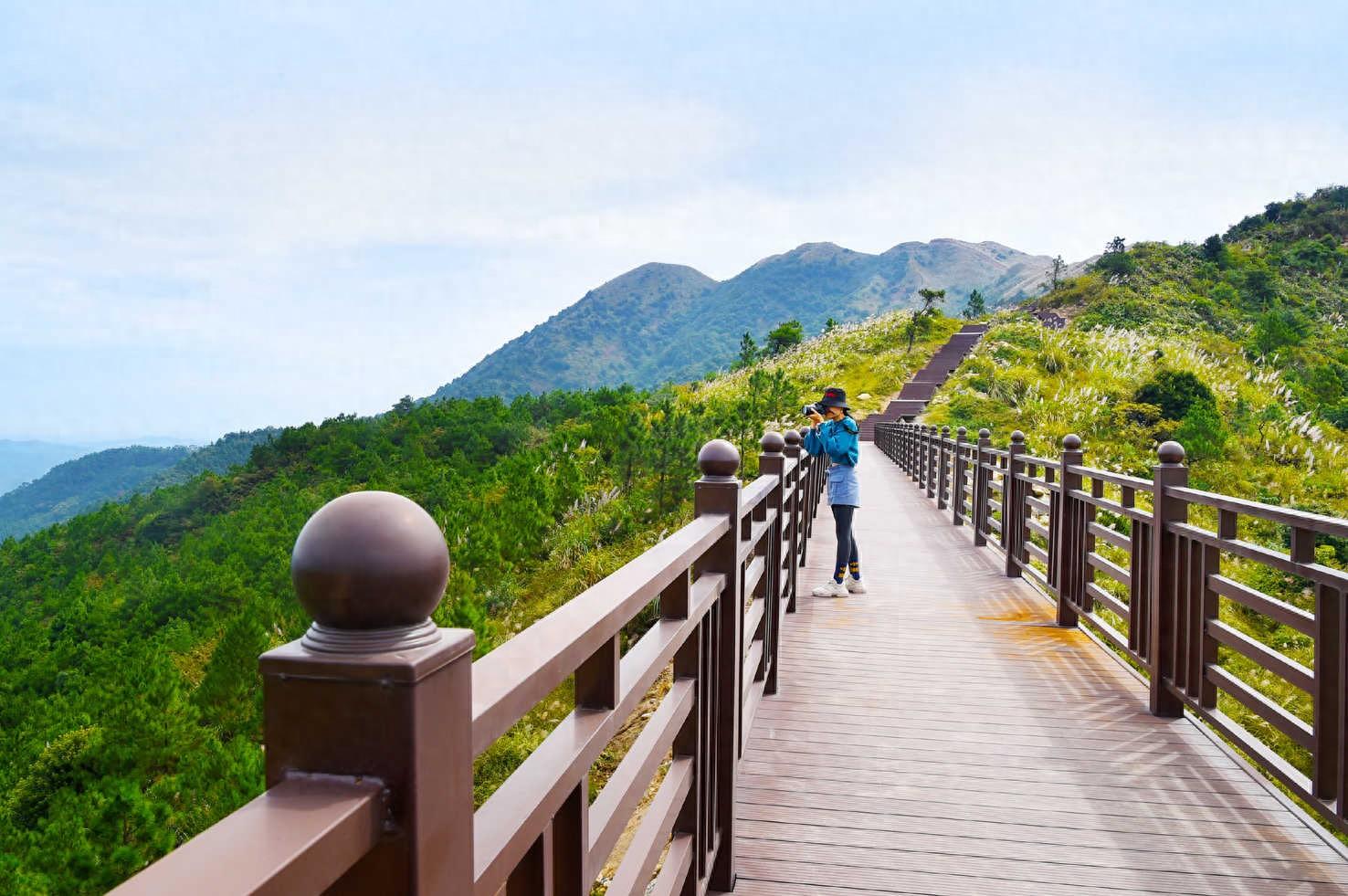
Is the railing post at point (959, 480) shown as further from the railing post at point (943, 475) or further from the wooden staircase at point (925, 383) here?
the wooden staircase at point (925, 383)

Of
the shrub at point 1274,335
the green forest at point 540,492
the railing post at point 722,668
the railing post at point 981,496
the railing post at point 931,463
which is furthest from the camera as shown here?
the shrub at point 1274,335

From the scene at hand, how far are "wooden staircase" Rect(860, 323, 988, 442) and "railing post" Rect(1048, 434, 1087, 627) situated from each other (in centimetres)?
2567

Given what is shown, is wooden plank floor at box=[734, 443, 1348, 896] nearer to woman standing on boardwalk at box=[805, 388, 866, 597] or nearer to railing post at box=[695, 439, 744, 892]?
railing post at box=[695, 439, 744, 892]

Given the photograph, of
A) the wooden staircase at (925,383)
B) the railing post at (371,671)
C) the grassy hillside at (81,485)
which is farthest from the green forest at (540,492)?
the grassy hillside at (81,485)

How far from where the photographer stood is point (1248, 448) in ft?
57.6

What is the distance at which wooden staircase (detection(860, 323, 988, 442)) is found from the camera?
116 feet

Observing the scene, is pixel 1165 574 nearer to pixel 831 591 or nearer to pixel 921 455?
pixel 831 591

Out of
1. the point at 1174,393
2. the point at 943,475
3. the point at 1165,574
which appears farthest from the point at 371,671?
the point at 1174,393

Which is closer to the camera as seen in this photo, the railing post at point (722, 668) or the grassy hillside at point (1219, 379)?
the railing post at point (722, 668)

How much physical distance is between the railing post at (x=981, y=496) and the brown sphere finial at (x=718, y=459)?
7.67 m

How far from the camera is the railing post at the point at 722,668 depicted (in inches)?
109

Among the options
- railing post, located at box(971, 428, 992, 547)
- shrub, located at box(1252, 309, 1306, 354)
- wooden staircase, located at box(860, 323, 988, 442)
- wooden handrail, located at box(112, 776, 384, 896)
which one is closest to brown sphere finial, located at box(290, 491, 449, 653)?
wooden handrail, located at box(112, 776, 384, 896)

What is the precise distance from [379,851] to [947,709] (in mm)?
4294

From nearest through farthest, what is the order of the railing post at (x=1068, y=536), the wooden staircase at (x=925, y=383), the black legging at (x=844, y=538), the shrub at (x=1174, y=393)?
the railing post at (x=1068, y=536) < the black legging at (x=844, y=538) < the shrub at (x=1174, y=393) < the wooden staircase at (x=925, y=383)
